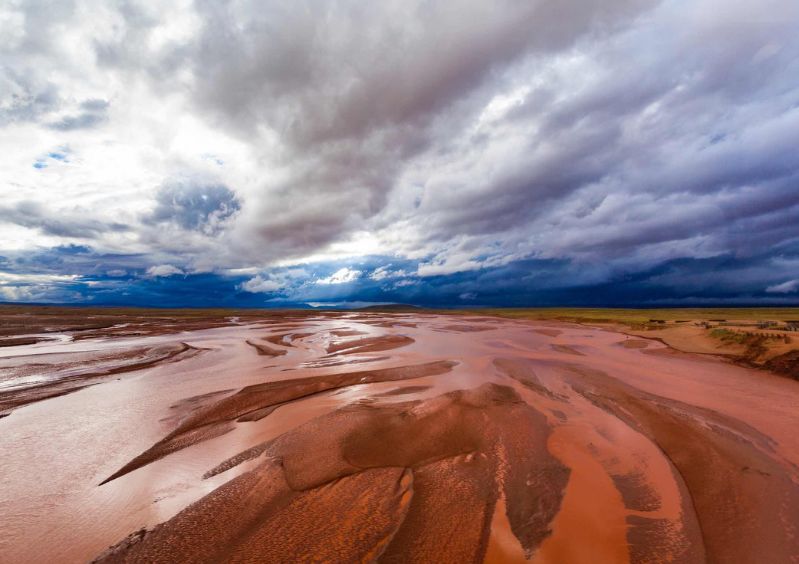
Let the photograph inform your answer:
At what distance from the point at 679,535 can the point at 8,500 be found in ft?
37.7

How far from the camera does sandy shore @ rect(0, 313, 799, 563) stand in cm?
479

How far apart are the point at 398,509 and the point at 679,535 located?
4.21 metres

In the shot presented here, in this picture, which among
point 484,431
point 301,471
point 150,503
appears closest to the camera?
point 150,503

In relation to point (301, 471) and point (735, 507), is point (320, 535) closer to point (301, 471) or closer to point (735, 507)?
point (301, 471)

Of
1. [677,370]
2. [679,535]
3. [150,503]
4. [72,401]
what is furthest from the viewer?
[677,370]

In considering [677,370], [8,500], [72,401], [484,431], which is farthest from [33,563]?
[677,370]

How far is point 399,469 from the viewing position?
6.80 metres

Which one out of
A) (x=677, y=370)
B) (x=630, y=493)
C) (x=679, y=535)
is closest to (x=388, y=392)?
(x=630, y=493)

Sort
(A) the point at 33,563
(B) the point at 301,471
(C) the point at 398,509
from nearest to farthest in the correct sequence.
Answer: (A) the point at 33,563
(C) the point at 398,509
(B) the point at 301,471

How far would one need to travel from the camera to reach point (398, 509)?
5.43 m

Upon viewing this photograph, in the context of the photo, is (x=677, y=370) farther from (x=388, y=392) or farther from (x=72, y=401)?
(x=72, y=401)

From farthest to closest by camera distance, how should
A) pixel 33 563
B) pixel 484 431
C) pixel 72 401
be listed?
pixel 72 401, pixel 484 431, pixel 33 563

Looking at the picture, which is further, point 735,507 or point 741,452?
point 741,452

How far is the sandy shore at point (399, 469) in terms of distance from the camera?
4793 mm
